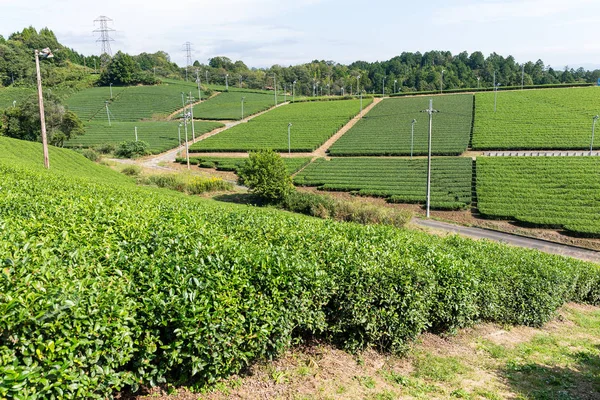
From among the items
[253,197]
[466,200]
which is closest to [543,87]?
[466,200]

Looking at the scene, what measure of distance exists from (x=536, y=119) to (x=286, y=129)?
44.3 m

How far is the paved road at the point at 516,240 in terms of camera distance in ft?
99.1

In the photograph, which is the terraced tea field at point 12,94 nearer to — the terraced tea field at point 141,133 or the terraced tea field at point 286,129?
the terraced tea field at point 141,133

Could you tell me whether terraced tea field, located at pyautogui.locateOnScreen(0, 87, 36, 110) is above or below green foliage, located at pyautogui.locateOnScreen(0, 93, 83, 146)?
above

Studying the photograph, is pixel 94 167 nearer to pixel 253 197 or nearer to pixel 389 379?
pixel 253 197

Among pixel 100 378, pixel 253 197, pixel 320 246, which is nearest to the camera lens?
pixel 100 378

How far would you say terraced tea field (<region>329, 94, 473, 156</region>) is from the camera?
204 ft

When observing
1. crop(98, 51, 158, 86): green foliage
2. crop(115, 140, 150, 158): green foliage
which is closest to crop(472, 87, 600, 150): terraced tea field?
crop(115, 140, 150, 158): green foliage

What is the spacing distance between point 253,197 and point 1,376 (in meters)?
39.7

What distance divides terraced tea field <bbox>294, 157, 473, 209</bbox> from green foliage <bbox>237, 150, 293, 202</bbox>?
7.85 meters

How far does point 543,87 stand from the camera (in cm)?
10944

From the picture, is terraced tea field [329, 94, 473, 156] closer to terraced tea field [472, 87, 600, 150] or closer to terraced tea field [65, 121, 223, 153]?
terraced tea field [472, 87, 600, 150]

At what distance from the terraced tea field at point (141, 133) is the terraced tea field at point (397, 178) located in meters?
30.9

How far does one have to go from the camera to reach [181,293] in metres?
5.57
